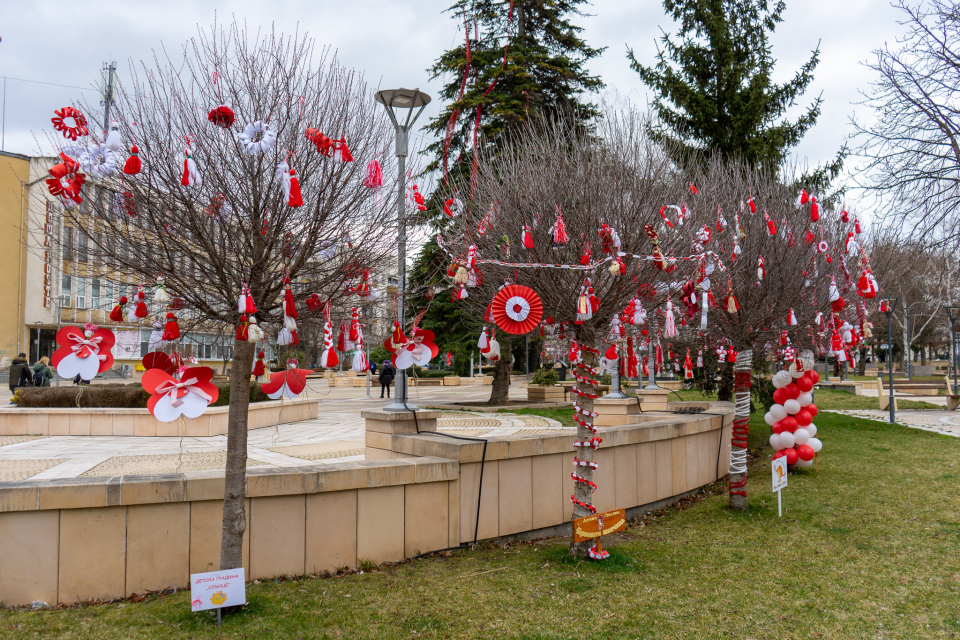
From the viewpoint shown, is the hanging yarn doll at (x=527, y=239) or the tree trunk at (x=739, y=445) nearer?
the hanging yarn doll at (x=527, y=239)

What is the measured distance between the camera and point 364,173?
5.14 meters

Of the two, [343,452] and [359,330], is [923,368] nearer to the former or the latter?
[343,452]

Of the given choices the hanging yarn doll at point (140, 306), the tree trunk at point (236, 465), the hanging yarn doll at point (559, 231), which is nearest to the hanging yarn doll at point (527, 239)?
the hanging yarn doll at point (559, 231)

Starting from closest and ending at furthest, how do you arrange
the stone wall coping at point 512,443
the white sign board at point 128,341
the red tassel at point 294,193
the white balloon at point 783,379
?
the red tassel at point 294,193, the white sign board at point 128,341, the stone wall coping at point 512,443, the white balloon at point 783,379

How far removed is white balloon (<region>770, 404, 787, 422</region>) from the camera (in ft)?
36.5

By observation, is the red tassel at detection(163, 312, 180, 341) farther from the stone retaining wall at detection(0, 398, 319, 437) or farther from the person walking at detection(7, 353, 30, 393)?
the person walking at detection(7, 353, 30, 393)

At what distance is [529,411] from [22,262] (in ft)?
116

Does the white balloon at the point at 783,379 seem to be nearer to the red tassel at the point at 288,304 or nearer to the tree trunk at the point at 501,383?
the red tassel at the point at 288,304

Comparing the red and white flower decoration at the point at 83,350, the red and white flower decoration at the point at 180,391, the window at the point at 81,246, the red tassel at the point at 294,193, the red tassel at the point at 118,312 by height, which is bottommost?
the red and white flower decoration at the point at 180,391

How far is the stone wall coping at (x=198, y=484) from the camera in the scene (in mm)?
4750

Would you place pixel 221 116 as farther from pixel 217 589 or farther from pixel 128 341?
pixel 217 589

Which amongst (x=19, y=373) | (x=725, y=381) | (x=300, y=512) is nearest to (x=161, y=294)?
(x=300, y=512)

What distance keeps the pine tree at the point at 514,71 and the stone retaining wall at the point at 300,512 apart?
13.7 meters

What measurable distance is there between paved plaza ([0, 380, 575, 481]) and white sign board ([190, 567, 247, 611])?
3.61m
